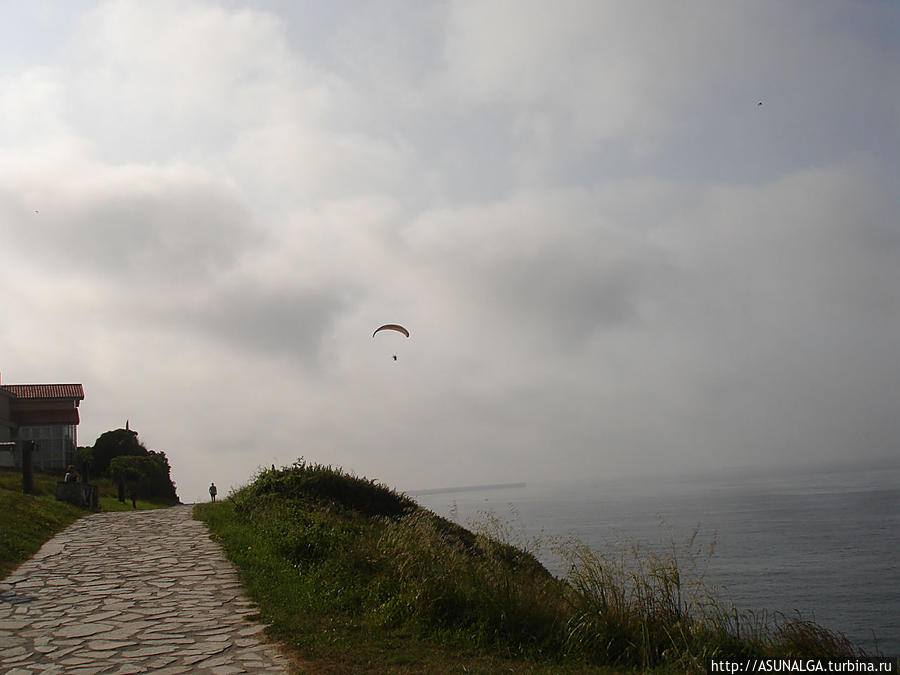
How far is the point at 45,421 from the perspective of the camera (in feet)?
137

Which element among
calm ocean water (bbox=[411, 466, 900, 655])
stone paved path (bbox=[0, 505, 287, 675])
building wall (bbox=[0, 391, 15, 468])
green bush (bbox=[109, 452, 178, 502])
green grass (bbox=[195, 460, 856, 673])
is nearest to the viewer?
stone paved path (bbox=[0, 505, 287, 675])

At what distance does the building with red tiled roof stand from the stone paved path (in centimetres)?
3046

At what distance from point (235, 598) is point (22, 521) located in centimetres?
1046

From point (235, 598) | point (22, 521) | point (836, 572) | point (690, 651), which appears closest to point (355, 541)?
point (235, 598)

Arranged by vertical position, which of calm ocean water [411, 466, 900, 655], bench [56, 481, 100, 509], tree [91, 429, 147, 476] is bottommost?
calm ocean water [411, 466, 900, 655]

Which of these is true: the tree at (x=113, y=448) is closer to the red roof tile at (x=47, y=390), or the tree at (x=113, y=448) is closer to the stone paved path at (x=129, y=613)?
the red roof tile at (x=47, y=390)

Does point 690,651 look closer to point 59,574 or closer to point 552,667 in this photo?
point 552,667

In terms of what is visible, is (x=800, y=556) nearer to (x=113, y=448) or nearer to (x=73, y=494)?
(x=73, y=494)

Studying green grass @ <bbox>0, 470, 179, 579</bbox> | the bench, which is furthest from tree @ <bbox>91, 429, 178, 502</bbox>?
the bench

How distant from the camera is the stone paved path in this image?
687 centimetres

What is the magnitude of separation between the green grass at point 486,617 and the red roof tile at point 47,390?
3819cm

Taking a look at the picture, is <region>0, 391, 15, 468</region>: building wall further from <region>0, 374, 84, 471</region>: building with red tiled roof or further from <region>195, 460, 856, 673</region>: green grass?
<region>195, 460, 856, 673</region>: green grass

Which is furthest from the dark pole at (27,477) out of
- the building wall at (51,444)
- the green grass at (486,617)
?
the building wall at (51,444)

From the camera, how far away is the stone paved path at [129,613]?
6.87m
